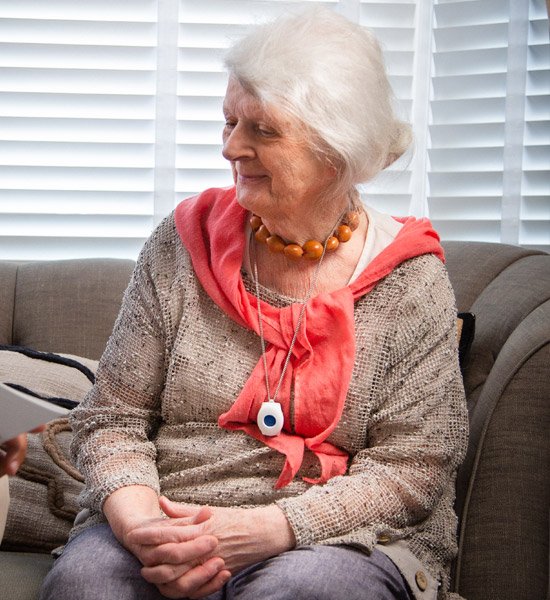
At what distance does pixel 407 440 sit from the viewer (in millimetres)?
1588

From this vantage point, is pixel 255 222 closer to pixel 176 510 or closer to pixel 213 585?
pixel 176 510

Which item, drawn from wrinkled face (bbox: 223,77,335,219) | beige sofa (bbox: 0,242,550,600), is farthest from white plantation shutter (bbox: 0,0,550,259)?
wrinkled face (bbox: 223,77,335,219)

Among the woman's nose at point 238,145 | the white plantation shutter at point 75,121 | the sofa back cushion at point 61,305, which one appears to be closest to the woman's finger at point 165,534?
the woman's nose at point 238,145

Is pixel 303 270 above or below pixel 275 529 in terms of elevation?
above

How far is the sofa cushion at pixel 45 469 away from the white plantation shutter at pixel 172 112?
1.92 ft

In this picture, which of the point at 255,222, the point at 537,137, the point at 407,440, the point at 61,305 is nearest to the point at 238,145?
the point at 255,222

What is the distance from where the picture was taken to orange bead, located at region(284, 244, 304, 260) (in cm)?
168

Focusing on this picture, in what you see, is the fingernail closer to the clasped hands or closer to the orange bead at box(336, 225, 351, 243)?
the clasped hands

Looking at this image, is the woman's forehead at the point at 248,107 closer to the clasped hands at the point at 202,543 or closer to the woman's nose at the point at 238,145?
the woman's nose at the point at 238,145

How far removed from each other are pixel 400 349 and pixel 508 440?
0.90 feet

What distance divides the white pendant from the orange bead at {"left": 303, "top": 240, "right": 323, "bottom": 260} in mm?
263

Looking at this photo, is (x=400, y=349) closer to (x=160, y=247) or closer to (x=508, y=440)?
(x=508, y=440)

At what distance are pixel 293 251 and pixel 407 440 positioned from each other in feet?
1.19

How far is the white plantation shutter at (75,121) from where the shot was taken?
8.50 ft
